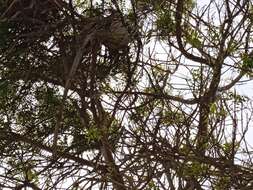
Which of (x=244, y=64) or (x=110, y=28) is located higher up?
(x=110, y=28)

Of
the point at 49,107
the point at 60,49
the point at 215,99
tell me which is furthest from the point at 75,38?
the point at 215,99

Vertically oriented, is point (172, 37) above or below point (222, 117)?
above

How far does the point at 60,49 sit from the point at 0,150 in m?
0.51

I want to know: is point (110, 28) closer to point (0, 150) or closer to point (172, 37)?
point (172, 37)

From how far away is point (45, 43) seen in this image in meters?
1.79

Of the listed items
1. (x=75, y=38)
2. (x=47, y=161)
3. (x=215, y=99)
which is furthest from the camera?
(x=47, y=161)

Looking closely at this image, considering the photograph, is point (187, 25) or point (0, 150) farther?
point (0, 150)

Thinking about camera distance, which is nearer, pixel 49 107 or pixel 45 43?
pixel 45 43

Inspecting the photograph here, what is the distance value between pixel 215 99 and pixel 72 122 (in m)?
0.54

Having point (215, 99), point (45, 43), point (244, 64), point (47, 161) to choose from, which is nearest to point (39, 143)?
point (47, 161)

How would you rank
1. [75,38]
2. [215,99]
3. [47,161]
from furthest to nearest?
[47,161]
[215,99]
[75,38]

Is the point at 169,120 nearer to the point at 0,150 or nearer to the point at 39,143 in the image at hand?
the point at 39,143

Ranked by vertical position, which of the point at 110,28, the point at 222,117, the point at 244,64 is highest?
the point at 110,28

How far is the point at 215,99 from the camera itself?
6.02 feet
